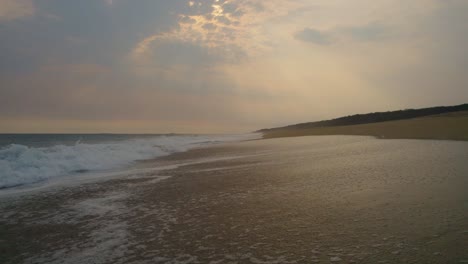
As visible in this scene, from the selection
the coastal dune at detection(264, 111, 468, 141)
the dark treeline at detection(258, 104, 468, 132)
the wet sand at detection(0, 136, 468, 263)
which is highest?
the dark treeline at detection(258, 104, 468, 132)

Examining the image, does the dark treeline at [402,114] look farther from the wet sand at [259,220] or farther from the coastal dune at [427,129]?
the wet sand at [259,220]

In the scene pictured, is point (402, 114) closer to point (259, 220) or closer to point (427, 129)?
point (427, 129)

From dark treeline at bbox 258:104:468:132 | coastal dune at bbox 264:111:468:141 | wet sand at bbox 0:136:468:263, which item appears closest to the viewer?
wet sand at bbox 0:136:468:263

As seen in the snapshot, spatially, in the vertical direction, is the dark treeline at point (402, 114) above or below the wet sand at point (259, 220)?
above

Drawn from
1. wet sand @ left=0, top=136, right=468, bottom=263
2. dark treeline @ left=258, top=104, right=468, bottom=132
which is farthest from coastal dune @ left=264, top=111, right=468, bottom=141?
dark treeline @ left=258, top=104, right=468, bottom=132

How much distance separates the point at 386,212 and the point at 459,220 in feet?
3.60

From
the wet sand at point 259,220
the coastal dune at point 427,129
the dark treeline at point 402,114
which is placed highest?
the dark treeline at point 402,114

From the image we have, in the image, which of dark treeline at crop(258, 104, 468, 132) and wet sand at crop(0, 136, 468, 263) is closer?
wet sand at crop(0, 136, 468, 263)

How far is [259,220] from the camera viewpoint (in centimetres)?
600

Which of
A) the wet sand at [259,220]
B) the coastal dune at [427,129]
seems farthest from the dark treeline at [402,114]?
the wet sand at [259,220]

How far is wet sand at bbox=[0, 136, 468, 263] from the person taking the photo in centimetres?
445

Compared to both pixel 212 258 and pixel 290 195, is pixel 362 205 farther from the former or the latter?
pixel 212 258

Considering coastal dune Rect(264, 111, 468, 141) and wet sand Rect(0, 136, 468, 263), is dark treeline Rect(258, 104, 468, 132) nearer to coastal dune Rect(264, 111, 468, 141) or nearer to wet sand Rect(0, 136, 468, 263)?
coastal dune Rect(264, 111, 468, 141)

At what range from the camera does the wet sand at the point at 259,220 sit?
445cm
